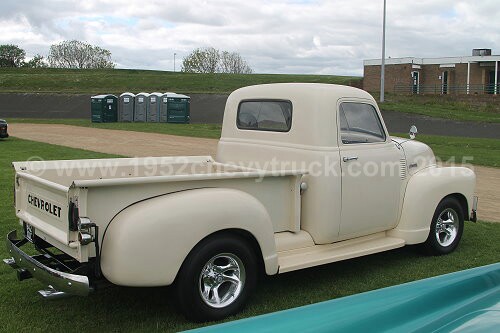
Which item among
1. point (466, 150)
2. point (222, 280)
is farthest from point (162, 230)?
point (466, 150)

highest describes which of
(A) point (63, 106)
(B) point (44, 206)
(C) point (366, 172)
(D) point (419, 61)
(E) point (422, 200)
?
(D) point (419, 61)

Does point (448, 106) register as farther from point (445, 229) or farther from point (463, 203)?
point (445, 229)

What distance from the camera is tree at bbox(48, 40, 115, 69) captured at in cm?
8806

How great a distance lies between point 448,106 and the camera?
36.0 meters

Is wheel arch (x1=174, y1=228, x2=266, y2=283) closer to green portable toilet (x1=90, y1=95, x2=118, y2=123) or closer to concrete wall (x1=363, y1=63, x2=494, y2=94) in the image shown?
green portable toilet (x1=90, y1=95, x2=118, y2=123)

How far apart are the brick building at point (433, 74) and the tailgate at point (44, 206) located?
48.3 m

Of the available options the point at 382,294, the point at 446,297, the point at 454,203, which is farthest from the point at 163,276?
the point at 454,203

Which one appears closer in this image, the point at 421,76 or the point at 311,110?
the point at 311,110

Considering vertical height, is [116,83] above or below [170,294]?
above

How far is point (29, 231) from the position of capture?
460 cm

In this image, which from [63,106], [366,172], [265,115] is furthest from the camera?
[63,106]

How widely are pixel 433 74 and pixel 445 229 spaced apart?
49.2 metres

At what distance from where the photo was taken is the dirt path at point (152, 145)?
35.5 feet

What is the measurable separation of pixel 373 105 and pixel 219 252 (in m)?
2.55
